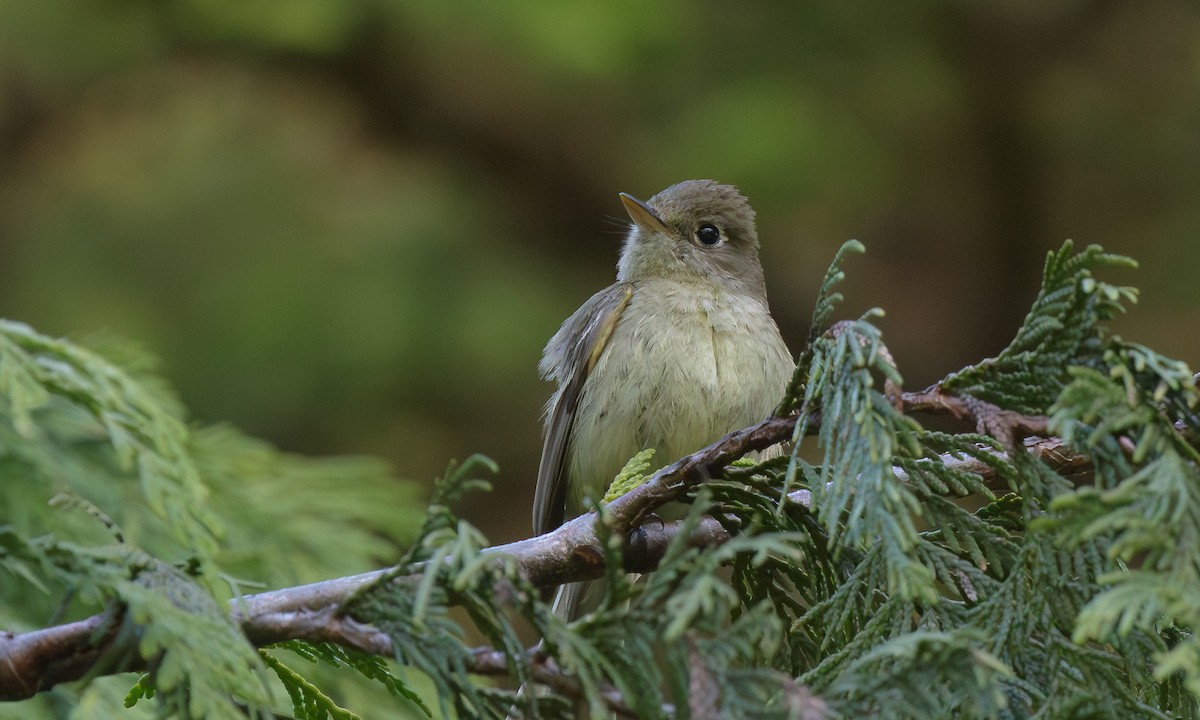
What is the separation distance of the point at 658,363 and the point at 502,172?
408cm

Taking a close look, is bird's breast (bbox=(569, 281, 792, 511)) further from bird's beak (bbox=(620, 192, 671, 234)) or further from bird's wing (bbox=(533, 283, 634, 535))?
bird's beak (bbox=(620, 192, 671, 234))

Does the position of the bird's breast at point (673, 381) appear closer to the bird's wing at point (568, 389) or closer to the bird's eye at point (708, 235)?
the bird's wing at point (568, 389)

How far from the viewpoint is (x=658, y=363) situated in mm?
3783

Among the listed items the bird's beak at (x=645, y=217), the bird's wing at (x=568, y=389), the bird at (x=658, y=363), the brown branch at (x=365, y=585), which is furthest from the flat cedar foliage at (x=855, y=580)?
the bird's beak at (x=645, y=217)

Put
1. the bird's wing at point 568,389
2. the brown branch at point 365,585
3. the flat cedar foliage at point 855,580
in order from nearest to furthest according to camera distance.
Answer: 1. the flat cedar foliage at point 855,580
2. the brown branch at point 365,585
3. the bird's wing at point 568,389

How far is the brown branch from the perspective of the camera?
1708 mm

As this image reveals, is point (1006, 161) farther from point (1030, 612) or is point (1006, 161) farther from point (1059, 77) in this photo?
point (1030, 612)

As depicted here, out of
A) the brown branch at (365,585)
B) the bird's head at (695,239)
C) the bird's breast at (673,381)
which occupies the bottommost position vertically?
the brown branch at (365,585)

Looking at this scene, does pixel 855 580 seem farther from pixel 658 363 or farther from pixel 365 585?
pixel 658 363

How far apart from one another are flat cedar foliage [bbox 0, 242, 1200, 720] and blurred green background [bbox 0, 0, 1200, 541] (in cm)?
451

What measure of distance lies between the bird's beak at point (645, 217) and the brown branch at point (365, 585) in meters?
2.53

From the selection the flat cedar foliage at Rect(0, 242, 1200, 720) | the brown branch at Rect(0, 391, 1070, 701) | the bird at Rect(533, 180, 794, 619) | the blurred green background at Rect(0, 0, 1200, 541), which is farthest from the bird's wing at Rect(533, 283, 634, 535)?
the blurred green background at Rect(0, 0, 1200, 541)

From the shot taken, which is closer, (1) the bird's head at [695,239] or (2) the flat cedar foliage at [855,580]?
(2) the flat cedar foliage at [855,580]

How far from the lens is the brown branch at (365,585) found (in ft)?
5.60
